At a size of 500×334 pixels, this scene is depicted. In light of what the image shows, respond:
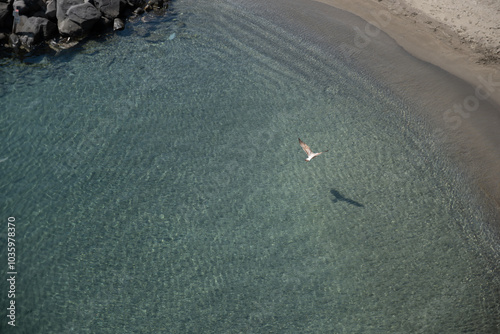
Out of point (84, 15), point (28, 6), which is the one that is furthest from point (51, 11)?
point (84, 15)

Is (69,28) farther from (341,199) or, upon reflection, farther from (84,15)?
(341,199)

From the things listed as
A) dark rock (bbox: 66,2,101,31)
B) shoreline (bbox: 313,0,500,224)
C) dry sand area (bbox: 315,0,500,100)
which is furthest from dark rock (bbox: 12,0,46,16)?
dry sand area (bbox: 315,0,500,100)

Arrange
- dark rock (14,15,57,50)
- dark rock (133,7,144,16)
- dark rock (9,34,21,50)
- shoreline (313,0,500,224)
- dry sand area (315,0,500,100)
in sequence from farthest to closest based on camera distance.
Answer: dark rock (133,7,144,16) < dark rock (14,15,57,50) < dark rock (9,34,21,50) < dry sand area (315,0,500,100) < shoreline (313,0,500,224)

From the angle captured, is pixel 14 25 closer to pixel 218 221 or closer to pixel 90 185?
pixel 90 185

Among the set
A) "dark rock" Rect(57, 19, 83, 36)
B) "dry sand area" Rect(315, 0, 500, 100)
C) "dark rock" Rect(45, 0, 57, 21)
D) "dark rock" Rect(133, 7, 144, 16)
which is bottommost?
"dark rock" Rect(57, 19, 83, 36)

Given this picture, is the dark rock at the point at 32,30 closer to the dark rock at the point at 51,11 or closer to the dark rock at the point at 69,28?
the dark rock at the point at 69,28

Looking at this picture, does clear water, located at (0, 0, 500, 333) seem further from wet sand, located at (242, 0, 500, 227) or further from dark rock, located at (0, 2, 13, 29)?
dark rock, located at (0, 2, 13, 29)
